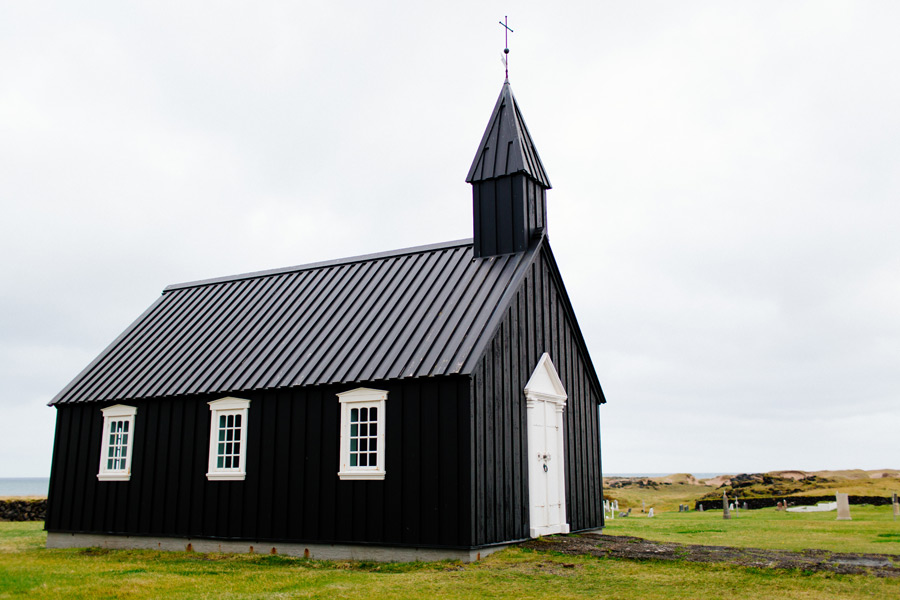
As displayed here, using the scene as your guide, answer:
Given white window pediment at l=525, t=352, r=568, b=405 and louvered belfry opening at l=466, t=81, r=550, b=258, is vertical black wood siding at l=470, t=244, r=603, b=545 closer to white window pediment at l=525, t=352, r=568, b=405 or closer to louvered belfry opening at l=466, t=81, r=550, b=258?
white window pediment at l=525, t=352, r=568, b=405

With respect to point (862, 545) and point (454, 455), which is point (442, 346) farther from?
point (862, 545)

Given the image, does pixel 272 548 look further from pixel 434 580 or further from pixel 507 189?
pixel 507 189

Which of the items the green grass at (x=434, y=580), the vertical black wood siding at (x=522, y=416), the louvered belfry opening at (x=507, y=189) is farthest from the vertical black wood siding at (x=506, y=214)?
the green grass at (x=434, y=580)

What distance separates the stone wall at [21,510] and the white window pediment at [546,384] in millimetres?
23504

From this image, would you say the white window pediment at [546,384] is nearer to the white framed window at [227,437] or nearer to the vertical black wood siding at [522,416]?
the vertical black wood siding at [522,416]

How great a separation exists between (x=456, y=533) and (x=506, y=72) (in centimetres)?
1244

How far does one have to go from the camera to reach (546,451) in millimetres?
17219

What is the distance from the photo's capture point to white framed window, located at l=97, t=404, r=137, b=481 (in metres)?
19.8

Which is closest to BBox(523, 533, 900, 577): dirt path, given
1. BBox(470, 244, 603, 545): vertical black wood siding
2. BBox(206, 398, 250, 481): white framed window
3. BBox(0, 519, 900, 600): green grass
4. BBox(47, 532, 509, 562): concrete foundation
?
BBox(0, 519, 900, 600): green grass

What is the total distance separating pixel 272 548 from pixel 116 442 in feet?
20.5

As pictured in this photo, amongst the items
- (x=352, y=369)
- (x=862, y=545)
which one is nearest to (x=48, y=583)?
(x=352, y=369)

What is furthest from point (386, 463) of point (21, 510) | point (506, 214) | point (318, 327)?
point (21, 510)

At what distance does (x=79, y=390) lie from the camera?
2127 cm

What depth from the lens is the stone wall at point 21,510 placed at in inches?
1214
